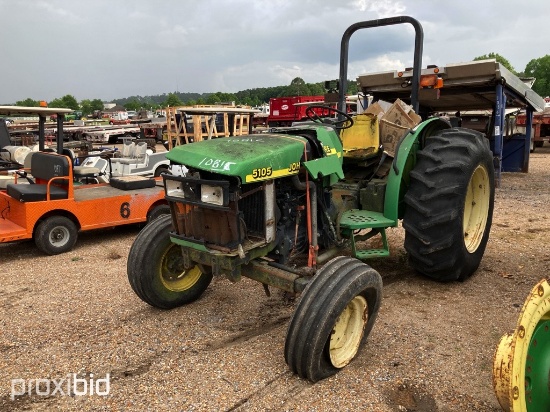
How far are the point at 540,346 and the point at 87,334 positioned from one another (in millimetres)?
3003

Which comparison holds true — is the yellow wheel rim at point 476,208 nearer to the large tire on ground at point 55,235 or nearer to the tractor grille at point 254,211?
the tractor grille at point 254,211

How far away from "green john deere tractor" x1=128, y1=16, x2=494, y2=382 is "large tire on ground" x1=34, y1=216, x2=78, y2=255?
239 centimetres

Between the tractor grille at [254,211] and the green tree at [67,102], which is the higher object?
the green tree at [67,102]

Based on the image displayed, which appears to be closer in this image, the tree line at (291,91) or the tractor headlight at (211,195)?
the tractor headlight at (211,195)

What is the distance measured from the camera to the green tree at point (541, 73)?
186 ft

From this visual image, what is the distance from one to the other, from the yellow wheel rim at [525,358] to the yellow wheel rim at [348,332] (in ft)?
3.62

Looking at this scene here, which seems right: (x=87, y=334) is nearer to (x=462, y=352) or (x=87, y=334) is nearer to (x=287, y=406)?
(x=287, y=406)

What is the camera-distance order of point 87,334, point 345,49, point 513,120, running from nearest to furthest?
point 87,334
point 345,49
point 513,120

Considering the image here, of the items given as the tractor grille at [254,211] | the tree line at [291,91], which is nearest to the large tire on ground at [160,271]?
the tractor grille at [254,211]

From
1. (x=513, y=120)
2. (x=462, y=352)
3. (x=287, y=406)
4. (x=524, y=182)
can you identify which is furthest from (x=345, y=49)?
(x=513, y=120)

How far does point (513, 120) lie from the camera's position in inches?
478

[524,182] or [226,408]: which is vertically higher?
[524,182]

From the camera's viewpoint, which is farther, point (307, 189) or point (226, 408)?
point (307, 189)

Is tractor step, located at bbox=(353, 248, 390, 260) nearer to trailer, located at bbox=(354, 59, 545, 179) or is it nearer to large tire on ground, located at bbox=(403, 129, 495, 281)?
large tire on ground, located at bbox=(403, 129, 495, 281)
